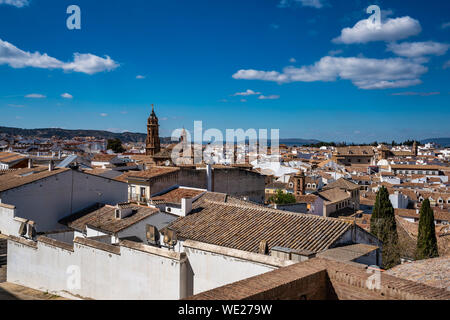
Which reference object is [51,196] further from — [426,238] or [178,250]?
[426,238]

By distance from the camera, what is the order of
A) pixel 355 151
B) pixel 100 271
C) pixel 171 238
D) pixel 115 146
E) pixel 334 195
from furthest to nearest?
1. pixel 355 151
2. pixel 115 146
3. pixel 334 195
4. pixel 171 238
5. pixel 100 271

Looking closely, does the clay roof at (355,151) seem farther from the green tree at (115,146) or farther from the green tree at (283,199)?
the green tree at (283,199)

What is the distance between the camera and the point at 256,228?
11891mm

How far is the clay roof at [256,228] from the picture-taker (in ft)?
35.2

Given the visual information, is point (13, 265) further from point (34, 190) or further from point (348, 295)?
point (348, 295)

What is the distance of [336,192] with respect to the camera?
4647 centimetres

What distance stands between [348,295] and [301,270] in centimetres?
80

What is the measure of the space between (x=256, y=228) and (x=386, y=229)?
20330 millimetres

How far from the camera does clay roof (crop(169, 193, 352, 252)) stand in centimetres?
1073

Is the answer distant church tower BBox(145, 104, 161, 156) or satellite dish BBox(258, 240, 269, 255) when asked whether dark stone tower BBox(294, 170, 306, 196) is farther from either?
satellite dish BBox(258, 240, 269, 255)

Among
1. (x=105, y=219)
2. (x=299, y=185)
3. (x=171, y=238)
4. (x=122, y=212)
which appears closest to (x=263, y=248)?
(x=171, y=238)

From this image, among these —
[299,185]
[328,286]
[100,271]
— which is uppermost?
[328,286]

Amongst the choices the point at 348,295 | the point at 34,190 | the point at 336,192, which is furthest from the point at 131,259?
the point at 336,192
